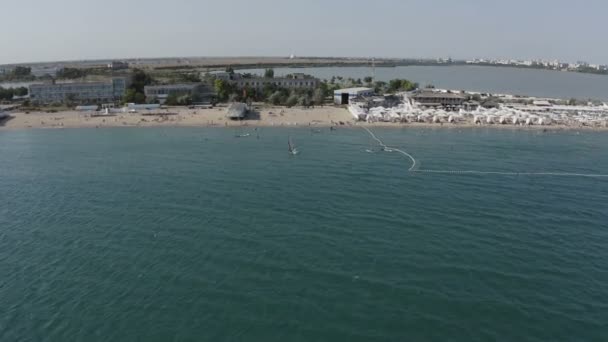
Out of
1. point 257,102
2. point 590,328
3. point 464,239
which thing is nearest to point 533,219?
point 464,239

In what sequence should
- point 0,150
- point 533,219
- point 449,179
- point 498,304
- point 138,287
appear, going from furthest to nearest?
point 0,150
point 449,179
point 533,219
point 138,287
point 498,304

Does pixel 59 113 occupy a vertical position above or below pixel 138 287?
above

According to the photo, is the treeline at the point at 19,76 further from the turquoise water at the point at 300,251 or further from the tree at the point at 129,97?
the turquoise water at the point at 300,251

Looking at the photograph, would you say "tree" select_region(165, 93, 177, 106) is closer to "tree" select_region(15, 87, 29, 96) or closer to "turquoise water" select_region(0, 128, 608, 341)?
"turquoise water" select_region(0, 128, 608, 341)

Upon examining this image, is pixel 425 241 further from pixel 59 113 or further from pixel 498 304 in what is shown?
pixel 59 113

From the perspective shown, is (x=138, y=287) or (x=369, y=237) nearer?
(x=138, y=287)

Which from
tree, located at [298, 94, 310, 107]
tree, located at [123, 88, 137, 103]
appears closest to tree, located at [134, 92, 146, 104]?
tree, located at [123, 88, 137, 103]
